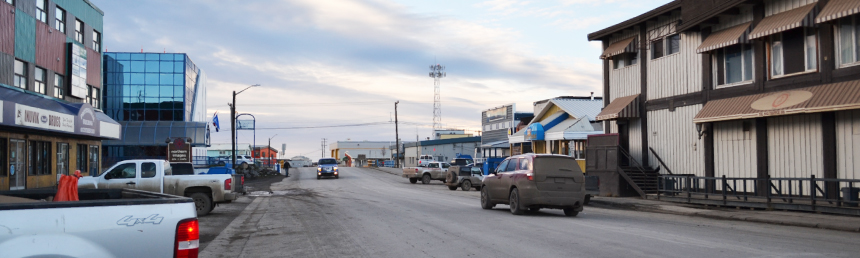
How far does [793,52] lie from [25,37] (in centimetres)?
3058

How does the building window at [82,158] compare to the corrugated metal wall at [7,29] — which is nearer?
the corrugated metal wall at [7,29]

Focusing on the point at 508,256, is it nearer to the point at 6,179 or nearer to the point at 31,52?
the point at 6,179

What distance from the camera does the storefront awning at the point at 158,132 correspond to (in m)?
60.3

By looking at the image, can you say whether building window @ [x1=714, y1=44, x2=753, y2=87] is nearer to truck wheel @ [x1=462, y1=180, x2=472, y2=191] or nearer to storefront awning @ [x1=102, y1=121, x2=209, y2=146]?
truck wheel @ [x1=462, y1=180, x2=472, y2=191]

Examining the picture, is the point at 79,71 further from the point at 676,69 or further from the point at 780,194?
the point at 780,194

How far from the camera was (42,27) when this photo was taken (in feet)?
97.8

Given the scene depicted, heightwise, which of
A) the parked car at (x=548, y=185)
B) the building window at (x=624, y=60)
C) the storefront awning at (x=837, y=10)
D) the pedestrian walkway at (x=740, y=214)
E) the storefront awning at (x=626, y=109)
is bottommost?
the pedestrian walkway at (x=740, y=214)

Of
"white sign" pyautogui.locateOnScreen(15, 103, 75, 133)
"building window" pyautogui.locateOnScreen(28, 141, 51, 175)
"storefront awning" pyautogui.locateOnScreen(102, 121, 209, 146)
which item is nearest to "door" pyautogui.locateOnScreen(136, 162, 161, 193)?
"white sign" pyautogui.locateOnScreen(15, 103, 75, 133)

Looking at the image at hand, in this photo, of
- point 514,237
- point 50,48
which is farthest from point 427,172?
point 514,237

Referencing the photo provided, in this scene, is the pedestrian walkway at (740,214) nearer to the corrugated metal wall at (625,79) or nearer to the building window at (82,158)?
the corrugated metal wall at (625,79)

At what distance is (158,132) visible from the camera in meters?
61.2

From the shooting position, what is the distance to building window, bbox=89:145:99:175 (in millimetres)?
37500

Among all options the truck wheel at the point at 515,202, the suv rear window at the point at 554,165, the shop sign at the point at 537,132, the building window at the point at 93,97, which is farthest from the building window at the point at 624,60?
the building window at the point at 93,97

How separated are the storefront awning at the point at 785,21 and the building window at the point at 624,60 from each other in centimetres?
799
